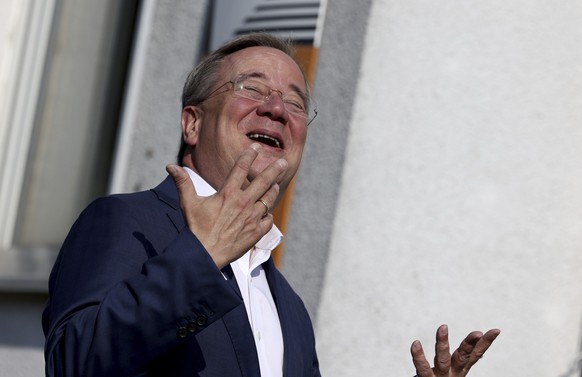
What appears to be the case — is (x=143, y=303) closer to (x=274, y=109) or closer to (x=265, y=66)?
(x=274, y=109)

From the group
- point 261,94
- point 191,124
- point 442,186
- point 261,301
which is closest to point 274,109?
point 261,94

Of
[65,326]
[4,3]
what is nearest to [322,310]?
[4,3]

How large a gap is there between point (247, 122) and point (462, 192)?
6.61ft

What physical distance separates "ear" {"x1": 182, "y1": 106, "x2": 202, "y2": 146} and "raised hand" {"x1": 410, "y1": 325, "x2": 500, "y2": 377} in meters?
0.76

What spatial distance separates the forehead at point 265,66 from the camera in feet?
9.55

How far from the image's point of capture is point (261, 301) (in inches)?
108

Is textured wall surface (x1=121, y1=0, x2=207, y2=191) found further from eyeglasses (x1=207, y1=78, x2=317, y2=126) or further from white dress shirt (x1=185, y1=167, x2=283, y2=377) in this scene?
white dress shirt (x1=185, y1=167, x2=283, y2=377)

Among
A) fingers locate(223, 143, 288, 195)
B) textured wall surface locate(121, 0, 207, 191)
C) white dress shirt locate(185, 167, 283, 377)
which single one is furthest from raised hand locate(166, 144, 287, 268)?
textured wall surface locate(121, 0, 207, 191)

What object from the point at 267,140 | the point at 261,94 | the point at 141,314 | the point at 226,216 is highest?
the point at 261,94

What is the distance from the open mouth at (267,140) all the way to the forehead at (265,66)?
0.54ft

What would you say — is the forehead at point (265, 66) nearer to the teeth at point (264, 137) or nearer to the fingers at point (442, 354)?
the teeth at point (264, 137)

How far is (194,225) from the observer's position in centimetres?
213

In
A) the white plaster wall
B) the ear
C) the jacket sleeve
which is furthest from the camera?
the white plaster wall

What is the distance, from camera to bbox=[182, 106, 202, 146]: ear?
2926 mm
